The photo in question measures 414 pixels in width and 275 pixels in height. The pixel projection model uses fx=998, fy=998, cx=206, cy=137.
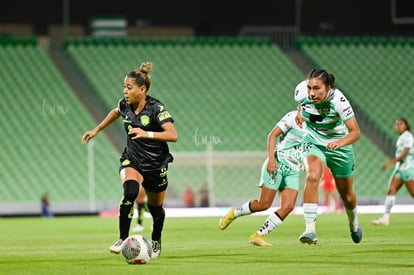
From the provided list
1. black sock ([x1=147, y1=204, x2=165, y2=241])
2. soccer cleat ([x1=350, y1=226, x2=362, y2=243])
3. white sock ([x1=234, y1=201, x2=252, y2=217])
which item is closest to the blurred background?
white sock ([x1=234, y1=201, x2=252, y2=217])

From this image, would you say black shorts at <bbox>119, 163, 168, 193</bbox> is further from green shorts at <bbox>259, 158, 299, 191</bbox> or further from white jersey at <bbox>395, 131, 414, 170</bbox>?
white jersey at <bbox>395, 131, 414, 170</bbox>

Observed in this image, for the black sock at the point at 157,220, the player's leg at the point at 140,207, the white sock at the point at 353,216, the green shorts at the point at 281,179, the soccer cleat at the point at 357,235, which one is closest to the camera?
the black sock at the point at 157,220

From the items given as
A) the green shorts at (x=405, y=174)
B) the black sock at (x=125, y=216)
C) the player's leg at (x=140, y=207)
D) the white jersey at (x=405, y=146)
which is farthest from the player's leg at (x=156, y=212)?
the green shorts at (x=405, y=174)

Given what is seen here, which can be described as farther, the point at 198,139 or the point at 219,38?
the point at 219,38

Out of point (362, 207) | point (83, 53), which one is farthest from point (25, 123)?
point (362, 207)

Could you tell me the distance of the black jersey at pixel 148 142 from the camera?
36.9 ft

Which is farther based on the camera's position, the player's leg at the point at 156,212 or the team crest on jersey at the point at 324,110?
the team crest on jersey at the point at 324,110

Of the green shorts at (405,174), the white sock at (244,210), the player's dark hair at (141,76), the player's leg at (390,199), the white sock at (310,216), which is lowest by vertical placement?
the player's leg at (390,199)

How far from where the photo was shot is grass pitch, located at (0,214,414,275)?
9.58 metres

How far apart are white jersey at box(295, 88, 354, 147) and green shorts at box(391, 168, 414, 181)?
844 cm

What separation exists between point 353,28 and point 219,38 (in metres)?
5.21

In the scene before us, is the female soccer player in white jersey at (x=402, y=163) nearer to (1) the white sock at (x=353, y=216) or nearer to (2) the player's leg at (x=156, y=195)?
(1) the white sock at (x=353, y=216)

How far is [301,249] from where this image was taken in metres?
12.3

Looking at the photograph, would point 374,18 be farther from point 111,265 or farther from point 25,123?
point 111,265
